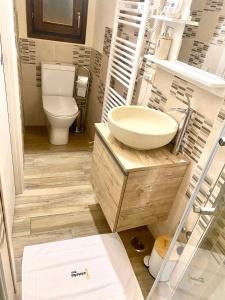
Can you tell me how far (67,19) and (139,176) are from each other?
7.18 feet

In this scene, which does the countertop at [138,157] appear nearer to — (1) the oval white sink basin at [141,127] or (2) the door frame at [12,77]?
(1) the oval white sink basin at [141,127]

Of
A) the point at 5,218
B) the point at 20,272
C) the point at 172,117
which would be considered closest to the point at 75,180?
the point at 20,272

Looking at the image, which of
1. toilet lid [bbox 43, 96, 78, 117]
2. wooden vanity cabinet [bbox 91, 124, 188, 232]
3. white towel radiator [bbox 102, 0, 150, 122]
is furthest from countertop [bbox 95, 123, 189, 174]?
toilet lid [bbox 43, 96, 78, 117]

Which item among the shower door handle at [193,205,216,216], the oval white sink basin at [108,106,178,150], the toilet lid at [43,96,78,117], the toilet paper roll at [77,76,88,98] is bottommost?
the toilet lid at [43,96,78,117]

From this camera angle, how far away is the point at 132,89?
185 centimetres

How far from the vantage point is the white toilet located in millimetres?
2587

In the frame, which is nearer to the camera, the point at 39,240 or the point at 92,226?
the point at 39,240

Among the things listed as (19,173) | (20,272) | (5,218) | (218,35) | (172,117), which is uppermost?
(218,35)

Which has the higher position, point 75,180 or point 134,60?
point 134,60

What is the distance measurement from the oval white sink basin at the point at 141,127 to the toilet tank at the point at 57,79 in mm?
1468

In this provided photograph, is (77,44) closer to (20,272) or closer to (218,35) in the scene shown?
(218,35)

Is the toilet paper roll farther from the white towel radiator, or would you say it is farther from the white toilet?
the white towel radiator

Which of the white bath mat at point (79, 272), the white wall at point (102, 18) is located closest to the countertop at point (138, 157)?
the white bath mat at point (79, 272)

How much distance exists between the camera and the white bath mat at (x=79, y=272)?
1.39 metres
